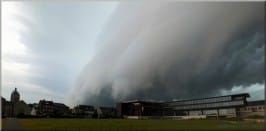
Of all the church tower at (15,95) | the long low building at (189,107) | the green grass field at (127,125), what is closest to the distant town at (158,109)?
the long low building at (189,107)

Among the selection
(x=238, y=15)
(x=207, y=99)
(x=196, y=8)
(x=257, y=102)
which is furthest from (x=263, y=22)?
(x=207, y=99)

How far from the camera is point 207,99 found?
15094mm

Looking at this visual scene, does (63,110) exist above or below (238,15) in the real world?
below

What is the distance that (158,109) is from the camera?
45.8 feet

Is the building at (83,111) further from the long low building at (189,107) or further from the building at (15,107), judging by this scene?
the building at (15,107)

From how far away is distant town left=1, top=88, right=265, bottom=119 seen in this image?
13750 mm

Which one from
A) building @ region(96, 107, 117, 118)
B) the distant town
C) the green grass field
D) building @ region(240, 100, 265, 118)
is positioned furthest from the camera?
building @ region(96, 107, 117, 118)

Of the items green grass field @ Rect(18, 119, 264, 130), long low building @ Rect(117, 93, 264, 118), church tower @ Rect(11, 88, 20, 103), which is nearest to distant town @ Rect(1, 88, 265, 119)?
long low building @ Rect(117, 93, 264, 118)

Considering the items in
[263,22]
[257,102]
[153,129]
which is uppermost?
[263,22]

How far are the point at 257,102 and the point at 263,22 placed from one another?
13.6ft

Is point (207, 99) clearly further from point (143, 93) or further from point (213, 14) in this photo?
point (213, 14)

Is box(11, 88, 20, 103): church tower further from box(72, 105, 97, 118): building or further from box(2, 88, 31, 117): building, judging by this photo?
box(72, 105, 97, 118): building

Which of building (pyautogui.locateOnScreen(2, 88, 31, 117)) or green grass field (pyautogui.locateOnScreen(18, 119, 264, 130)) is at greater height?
building (pyautogui.locateOnScreen(2, 88, 31, 117))

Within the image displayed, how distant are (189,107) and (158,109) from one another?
2002mm
